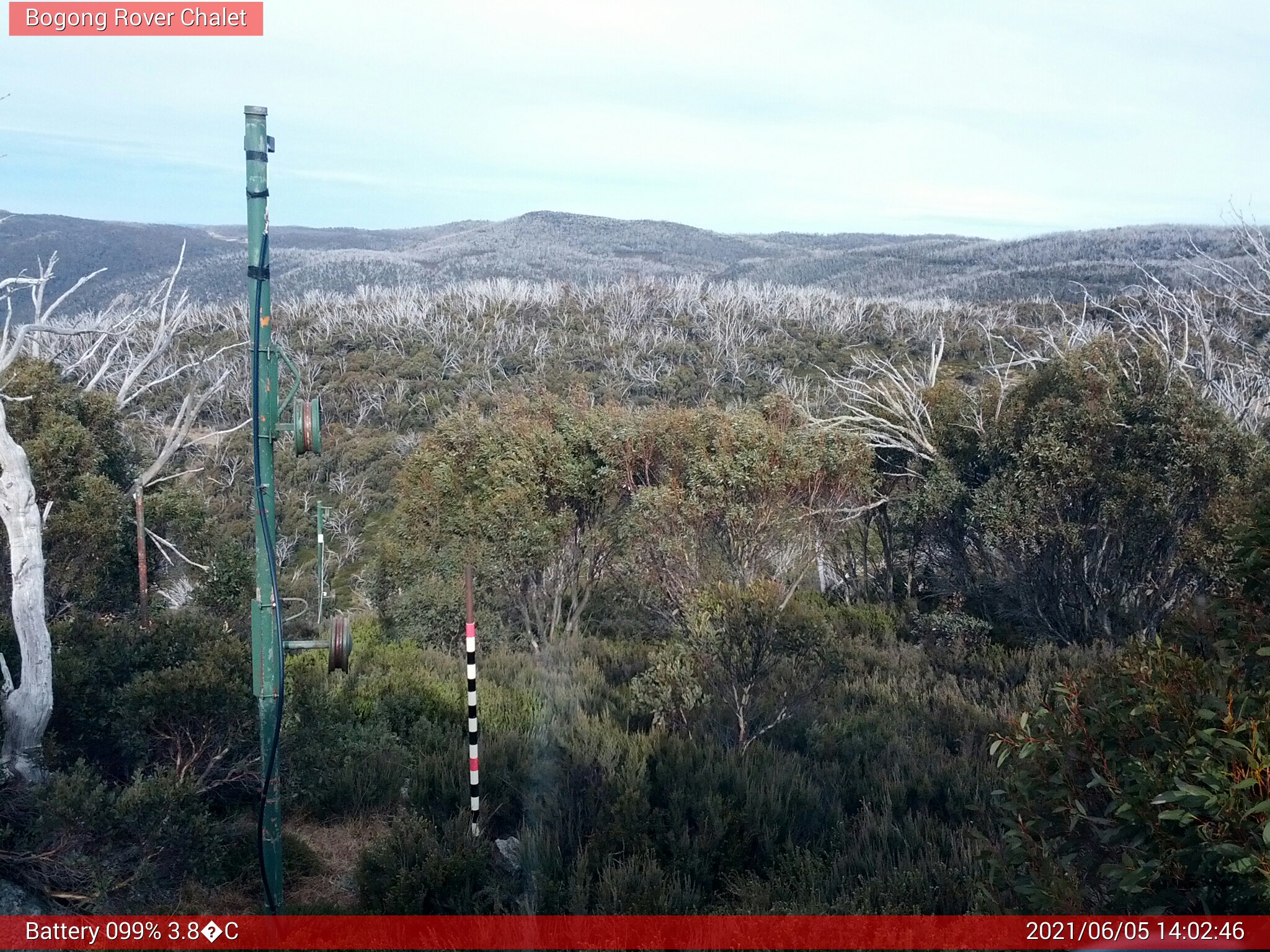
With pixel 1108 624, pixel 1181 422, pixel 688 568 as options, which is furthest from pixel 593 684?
pixel 1181 422

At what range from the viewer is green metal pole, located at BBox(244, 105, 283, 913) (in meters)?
4.38

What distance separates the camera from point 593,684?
9641 millimetres

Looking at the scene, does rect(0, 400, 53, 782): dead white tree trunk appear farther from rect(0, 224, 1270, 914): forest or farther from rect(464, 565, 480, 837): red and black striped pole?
rect(464, 565, 480, 837): red and black striped pole

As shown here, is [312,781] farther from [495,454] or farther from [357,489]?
[357,489]

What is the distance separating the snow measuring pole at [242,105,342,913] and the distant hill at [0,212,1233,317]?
81.6 feet

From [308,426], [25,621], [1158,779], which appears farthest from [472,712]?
[1158,779]

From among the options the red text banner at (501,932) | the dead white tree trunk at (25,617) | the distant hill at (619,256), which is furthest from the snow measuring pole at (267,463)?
the distant hill at (619,256)

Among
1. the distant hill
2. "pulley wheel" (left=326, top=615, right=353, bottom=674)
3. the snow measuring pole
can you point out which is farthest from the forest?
the distant hill

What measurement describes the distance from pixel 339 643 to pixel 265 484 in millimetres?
848

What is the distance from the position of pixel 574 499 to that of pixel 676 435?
157cm

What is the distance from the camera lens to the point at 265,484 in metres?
4.50

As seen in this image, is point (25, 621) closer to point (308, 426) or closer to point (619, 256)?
point (308, 426)

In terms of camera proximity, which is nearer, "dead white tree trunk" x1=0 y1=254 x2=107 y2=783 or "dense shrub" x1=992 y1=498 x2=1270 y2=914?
"dense shrub" x1=992 y1=498 x2=1270 y2=914

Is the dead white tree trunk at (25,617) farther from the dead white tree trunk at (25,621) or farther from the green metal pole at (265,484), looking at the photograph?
the green metal pole at (265,484)
